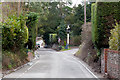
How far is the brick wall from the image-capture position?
1307 centimetres

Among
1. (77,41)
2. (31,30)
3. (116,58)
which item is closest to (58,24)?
(77,41)

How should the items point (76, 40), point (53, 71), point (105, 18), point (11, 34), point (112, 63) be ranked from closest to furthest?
point (112, 63) → point (53, 71) → point (105, 18) → point (11, 34) → point (76, 40)

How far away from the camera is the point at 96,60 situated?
22.6 meters

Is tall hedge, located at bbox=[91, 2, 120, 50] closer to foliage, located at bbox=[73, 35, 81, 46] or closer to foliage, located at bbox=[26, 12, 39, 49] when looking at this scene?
foliage, located at bbox=[26, 12, 39, 49]

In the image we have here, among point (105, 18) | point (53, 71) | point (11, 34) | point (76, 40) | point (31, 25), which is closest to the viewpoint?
point (53, 71)

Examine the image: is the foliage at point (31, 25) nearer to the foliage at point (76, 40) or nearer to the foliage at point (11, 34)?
the foliage at point (11, 34)

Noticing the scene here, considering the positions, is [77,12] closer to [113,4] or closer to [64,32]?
[64,32]

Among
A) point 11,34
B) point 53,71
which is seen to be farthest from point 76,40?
point 53,71

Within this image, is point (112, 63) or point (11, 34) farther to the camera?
point (11, 34)

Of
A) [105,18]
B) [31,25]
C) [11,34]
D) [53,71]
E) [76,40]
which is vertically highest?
[105,18]

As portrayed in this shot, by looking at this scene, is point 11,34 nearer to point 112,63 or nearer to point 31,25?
point 112,63

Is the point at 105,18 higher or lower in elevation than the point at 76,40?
higher

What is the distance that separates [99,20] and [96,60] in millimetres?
5248

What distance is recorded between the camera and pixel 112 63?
14.4m
